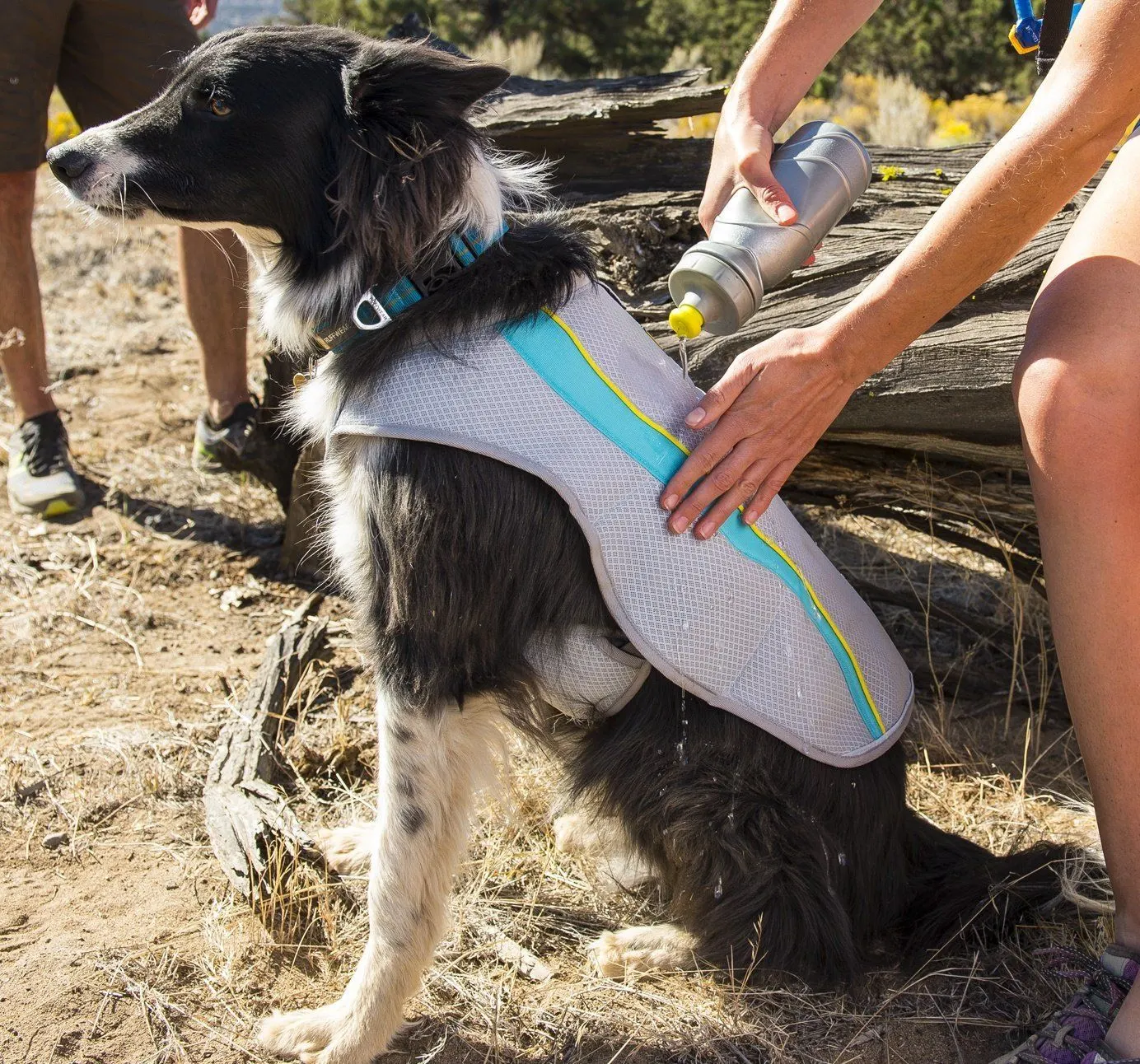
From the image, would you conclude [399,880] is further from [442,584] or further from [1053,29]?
[1053,29]

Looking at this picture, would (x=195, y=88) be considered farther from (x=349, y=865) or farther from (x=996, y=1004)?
(x=996, y=1004)

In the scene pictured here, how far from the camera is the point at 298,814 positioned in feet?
9.91

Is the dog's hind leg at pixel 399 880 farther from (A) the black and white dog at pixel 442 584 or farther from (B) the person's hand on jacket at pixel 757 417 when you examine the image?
(B) the person's hand on jacket at pixel 757 417

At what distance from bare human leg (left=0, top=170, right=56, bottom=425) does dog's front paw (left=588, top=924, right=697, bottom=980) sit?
319 cm

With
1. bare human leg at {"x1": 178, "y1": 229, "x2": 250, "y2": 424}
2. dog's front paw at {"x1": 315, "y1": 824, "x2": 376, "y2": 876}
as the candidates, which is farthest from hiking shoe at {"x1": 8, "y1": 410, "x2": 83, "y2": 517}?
dog's front paw at {"x1": 315, "y1": 824, "x2": 376, "y2": 876}

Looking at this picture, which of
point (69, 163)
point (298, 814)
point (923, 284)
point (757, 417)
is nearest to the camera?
point (923, 284)

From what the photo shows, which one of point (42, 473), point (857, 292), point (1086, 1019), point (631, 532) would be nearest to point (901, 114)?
point (857, 292)

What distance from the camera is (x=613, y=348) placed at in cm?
226

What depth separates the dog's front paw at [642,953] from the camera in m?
2.50

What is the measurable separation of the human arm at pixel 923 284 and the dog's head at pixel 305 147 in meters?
0.71

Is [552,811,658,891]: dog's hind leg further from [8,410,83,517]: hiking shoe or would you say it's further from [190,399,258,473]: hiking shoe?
[8,410,83,517]: hiking shoe

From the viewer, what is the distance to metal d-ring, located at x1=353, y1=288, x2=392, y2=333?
89.8 inches

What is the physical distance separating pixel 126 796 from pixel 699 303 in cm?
203

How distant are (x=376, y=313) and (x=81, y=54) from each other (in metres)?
2.73
